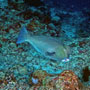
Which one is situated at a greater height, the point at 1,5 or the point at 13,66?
the point at 1,5

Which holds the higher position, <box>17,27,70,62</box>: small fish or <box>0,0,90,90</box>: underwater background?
<box>17,27,70,62</box>: small fish

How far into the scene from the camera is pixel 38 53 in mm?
4188

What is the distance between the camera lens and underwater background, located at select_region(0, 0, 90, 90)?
2.53 m

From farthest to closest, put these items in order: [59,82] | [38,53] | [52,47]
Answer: [38,53]
[52,47]
[59,82]

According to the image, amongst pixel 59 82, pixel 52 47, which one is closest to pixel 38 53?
pixel 52 47

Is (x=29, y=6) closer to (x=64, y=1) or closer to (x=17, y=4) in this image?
(x=17, y=4)

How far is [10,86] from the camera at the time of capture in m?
2.74

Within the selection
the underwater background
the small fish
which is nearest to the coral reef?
the underwater background

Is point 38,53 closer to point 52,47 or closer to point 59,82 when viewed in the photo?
point 52,47

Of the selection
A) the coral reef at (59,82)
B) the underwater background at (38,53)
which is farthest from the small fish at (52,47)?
the coral reef at (59,82)

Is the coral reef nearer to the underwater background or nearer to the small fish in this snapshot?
the underwater background

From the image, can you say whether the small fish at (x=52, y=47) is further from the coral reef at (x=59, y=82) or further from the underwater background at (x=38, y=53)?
the coral reef at (x=59, y=82)

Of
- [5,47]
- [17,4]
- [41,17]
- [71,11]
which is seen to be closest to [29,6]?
[17,4]

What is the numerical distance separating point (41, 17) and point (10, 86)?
3.59 meters
